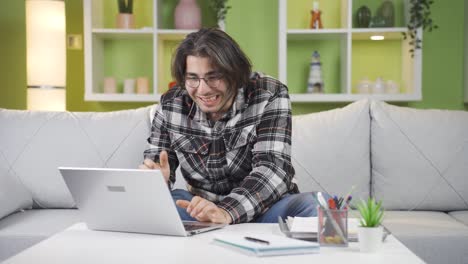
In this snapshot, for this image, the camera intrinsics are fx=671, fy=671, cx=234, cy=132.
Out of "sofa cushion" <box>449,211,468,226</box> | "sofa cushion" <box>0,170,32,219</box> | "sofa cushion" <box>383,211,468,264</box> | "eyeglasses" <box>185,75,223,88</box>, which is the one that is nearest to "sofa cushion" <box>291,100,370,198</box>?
"sofa cushion" <box>449,211,468,226</box>

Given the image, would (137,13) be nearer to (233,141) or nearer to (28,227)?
(28,227)

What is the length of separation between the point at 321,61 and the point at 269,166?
2.03 meters

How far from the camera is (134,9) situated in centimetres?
397

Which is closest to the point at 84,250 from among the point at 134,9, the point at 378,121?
the point at 378,121

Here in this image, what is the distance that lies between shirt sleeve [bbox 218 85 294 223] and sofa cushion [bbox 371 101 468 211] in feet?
2.62

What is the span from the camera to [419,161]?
2699 mm

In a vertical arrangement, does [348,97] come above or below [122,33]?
below

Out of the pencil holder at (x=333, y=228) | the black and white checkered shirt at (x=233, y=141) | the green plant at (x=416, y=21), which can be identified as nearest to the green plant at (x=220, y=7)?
the green plant at (x=416, y=21)

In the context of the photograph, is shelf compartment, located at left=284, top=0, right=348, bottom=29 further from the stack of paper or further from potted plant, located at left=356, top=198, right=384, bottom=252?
potted plant, located at left=356, top=198, right=384, bottom=252

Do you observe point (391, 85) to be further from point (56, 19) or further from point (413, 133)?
point (56, 19)

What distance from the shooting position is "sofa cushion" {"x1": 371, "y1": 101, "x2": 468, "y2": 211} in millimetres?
2684

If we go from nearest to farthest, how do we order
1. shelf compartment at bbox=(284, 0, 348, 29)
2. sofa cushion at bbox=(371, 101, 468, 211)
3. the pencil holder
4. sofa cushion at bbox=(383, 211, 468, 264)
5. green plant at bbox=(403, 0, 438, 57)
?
the pencil holder → sofa cushion at bbox=(383, 211, 468, 264) → sofa cushion at bbox=(371, 101, 468, 211) → green plant at bbox=(403, 0, 438, 57) → shelf compartment at bbox=(284, 0, 348, 29)

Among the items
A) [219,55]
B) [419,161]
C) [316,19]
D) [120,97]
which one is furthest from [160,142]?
[316,19]

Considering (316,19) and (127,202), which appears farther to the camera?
(316,19)
